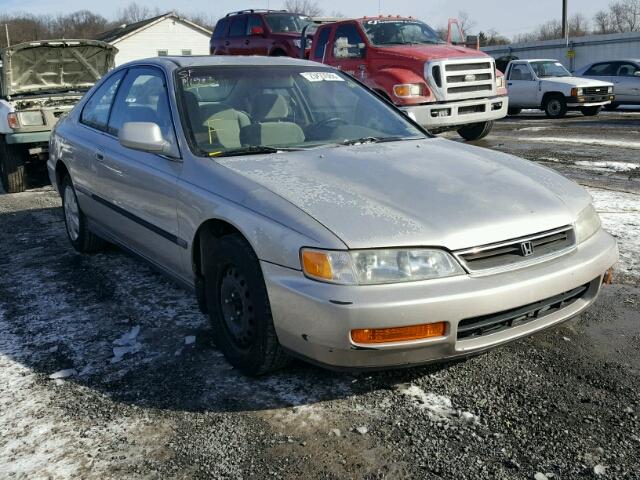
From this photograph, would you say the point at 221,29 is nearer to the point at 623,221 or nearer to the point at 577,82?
the point at 577,82

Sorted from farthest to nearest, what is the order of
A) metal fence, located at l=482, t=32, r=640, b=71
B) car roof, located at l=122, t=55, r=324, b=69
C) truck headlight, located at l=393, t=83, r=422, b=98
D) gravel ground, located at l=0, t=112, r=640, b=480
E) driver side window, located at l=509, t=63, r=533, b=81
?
metal fence, located at l=482, t=32, r=640, b=71
driver side window, located at l=509, t=63, r=533, b=81
truck headlight, located at l=393, t=83, r=422, b=98
car roof, located at l=122, t=55, r=324, b=69
gravel ground, located at l=0, t=112, r=640, b=480

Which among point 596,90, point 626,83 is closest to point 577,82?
point 596,90

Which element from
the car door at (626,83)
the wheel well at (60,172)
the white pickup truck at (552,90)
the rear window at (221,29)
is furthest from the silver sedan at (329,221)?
the car door at (626,83)

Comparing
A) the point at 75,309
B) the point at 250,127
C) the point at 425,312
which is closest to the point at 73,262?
the point at 75,309

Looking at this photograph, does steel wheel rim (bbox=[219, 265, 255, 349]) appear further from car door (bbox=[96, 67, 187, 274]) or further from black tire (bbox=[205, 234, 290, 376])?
car door (bbox=[96, 67, 187, 274])

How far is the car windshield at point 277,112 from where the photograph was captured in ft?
12.6

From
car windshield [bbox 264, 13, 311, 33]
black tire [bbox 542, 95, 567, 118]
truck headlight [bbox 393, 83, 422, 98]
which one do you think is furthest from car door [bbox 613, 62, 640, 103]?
truck headlight [bbox 393, 83, 422, 98]

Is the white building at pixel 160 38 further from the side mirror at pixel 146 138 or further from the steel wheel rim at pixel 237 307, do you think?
the steel wheel rim at pixel 237 307

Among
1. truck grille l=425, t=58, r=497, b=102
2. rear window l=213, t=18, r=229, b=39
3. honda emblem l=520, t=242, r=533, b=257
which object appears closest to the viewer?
honda emblem l=520, t=242, r=533, b=257

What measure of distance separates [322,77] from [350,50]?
7.18m

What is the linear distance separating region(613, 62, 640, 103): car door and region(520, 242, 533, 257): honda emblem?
17408 millimetres

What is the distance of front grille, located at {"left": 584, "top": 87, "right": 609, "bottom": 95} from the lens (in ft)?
55.5

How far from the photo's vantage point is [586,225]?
334 centimetres

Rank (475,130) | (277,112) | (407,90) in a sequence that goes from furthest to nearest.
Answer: (475,130), (407,90), (277,112)
